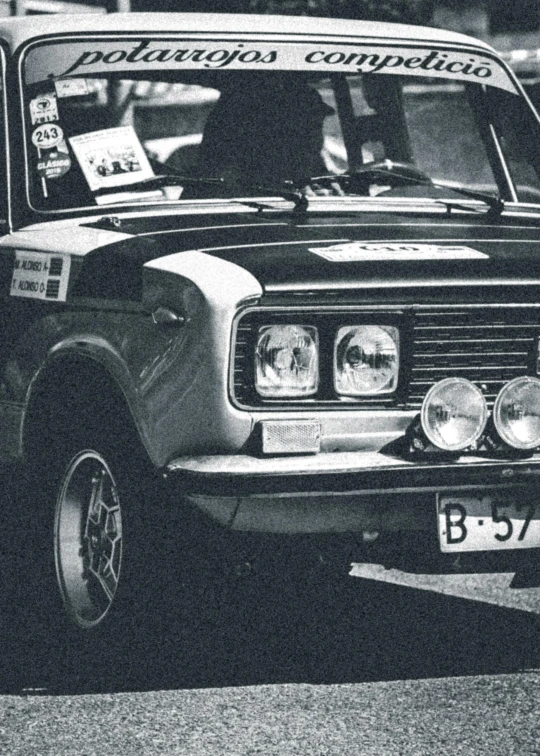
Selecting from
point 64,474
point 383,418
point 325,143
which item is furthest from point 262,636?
point 325,143

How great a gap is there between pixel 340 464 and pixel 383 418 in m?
0.21

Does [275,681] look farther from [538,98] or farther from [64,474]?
[538,98]

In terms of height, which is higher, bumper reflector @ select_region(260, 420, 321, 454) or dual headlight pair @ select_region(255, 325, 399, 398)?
dual headlight pair @ select_region(255, 325, 399, 398)

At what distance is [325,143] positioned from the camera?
663 centimetres

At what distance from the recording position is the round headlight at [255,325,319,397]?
490 cm

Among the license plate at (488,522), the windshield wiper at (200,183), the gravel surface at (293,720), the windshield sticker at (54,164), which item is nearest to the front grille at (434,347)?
the license plate at (488,522)

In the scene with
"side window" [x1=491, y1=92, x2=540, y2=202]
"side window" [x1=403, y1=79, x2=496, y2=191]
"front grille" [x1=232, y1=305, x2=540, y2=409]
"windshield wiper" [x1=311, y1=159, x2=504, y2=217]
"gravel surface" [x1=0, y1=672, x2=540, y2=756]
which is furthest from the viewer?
"side window" [x1=403, y1=79, x2=496, y2=191]

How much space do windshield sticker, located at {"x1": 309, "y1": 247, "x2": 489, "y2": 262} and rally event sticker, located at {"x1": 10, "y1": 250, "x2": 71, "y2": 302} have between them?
0.82 meters

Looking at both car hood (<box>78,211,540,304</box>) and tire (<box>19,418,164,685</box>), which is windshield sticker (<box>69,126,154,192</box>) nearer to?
car hood (<box>78,211,540,304</box>)

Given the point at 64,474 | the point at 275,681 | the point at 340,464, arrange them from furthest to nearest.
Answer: the point at 64,474, the point at 275,681, the point at 340,464

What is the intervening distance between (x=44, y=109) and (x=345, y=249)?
1.34 meters

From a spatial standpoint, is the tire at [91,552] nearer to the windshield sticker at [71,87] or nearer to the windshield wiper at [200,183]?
the windshield wiper at [200,183]

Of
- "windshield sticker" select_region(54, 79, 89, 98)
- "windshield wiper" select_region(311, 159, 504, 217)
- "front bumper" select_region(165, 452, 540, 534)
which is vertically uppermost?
"windshield sticker" select_region(54, 79, 89, 98)

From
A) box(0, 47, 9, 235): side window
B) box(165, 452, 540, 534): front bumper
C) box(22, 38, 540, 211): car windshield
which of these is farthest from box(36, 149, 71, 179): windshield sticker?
box(165, 452, 540, 534): front bumper
